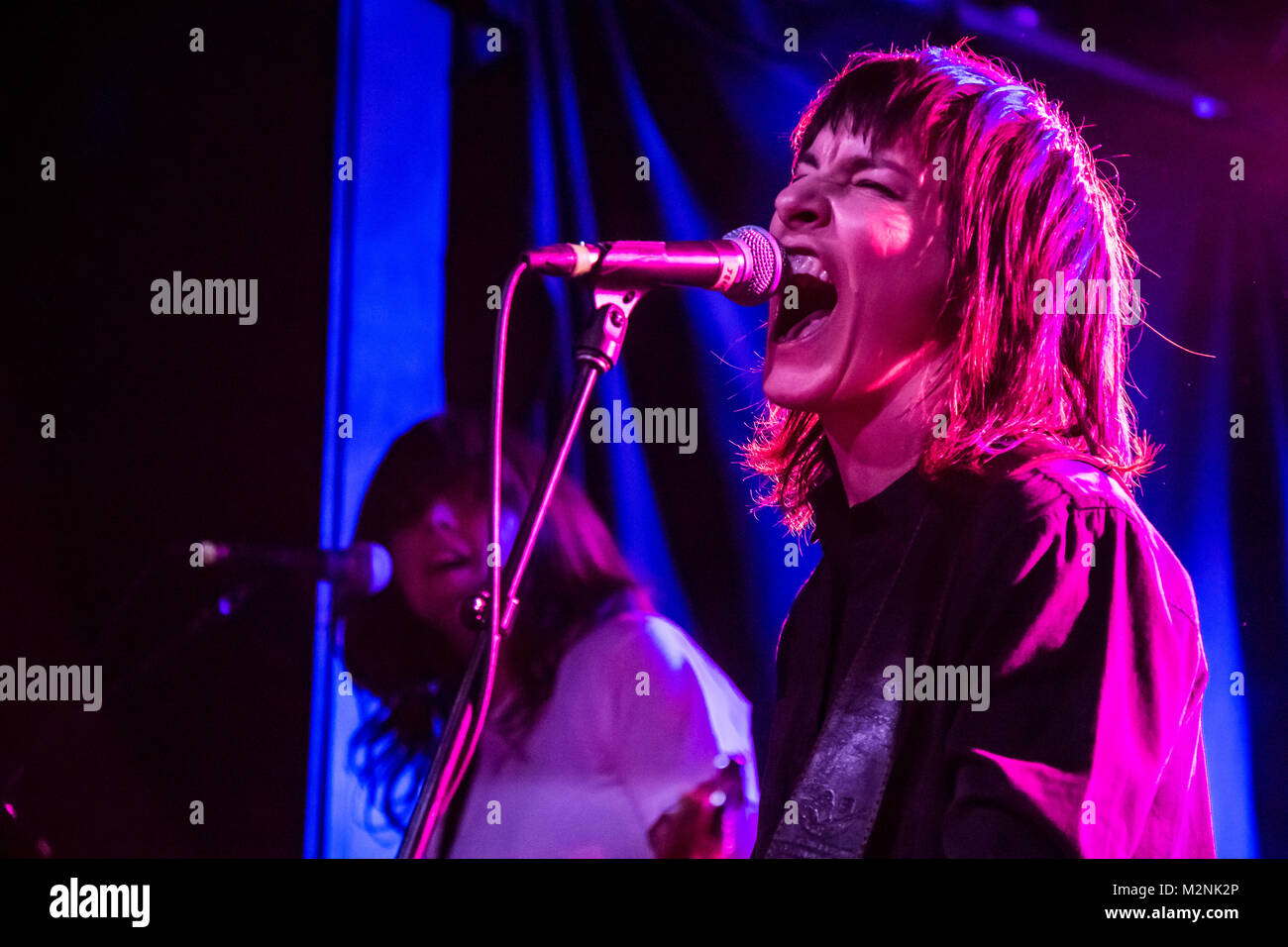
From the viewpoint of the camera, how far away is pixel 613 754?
2.19 metres

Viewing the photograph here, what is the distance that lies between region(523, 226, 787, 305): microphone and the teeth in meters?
0.30

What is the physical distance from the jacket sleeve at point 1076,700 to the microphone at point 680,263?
19.4 inches

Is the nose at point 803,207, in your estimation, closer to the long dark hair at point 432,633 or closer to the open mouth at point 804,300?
the open mouth at point 804,300

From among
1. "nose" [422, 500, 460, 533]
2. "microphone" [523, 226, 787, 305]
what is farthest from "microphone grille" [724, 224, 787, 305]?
"nose" [422, 500, 460, 533]

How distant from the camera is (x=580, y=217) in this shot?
2.28m

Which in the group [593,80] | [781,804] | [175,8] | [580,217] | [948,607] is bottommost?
[781,804]

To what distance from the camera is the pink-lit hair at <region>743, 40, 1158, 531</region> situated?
180cm

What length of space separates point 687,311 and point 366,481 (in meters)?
0.72

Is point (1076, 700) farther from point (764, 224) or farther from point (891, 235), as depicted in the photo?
point (764, 224)

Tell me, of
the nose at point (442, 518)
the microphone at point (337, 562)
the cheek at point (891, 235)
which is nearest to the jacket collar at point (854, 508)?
the cheek at point (891, 235)

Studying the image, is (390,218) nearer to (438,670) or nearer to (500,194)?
(500,194)

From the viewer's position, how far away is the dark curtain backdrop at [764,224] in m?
2.17

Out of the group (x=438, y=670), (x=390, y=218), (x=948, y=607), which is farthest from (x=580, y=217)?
(x=948, y=607)

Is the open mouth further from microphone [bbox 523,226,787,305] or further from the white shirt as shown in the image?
the white shirt
